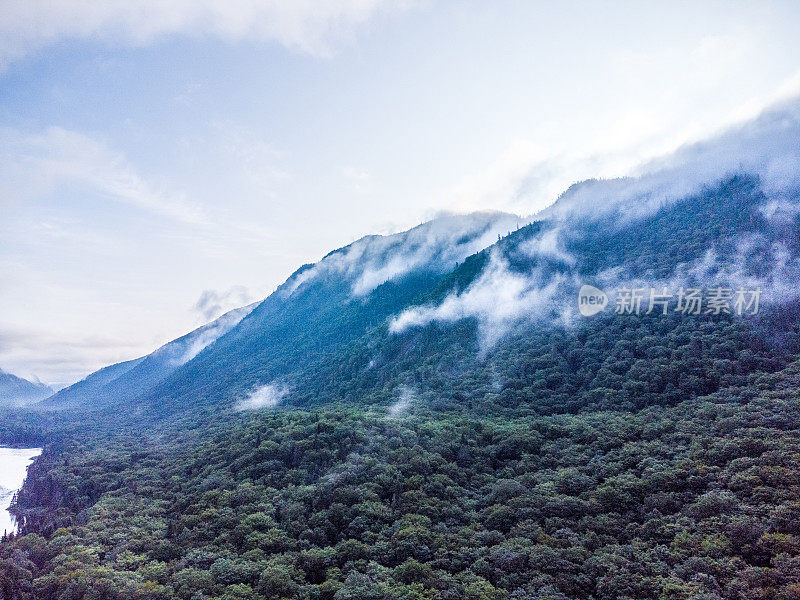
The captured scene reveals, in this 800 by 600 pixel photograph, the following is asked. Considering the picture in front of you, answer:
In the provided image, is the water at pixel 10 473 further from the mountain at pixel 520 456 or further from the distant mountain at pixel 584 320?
the distant mountain at pixel 584 320

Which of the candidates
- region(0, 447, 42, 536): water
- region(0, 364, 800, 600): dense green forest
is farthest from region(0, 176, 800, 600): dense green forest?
region(0, 447, 42, 536): water

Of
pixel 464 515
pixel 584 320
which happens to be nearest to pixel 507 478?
pixel 464 515

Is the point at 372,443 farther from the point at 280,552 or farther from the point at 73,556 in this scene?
the point at 73,556

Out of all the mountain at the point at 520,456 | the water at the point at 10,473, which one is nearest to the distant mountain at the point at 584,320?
the mountain at the point at 520,456

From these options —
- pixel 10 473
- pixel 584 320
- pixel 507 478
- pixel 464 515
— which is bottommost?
pixel 10 473

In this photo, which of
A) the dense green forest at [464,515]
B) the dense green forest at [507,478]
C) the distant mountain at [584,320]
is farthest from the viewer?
the distant mountain at [584,320]

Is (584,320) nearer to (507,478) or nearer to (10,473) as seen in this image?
(507,478)

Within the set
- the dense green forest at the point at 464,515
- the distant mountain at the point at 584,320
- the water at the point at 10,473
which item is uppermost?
the distant mountain at the point at 584,320

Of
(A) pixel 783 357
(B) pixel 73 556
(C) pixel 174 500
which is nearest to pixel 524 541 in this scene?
(B) pixel 73 556
